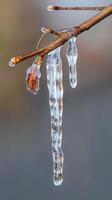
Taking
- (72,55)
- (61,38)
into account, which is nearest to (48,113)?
(72,55)

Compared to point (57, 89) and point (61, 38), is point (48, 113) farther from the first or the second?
point (61, 38)

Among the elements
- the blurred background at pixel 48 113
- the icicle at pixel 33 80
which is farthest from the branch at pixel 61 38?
the blurred background at pixel 48 113

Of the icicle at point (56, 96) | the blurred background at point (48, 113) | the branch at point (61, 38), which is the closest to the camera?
the branch at point (61, 38)

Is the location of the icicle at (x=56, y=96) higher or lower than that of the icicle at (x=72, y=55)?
lower

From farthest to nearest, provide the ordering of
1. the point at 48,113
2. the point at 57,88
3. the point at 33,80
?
the point at 48,113 → the point at 57,88 → the point at 33,80

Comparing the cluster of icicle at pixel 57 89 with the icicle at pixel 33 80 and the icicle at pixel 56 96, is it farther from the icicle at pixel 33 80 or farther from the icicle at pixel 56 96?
the icicle at pixel 33 80

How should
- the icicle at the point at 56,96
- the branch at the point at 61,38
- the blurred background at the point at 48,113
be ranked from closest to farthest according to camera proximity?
the branch at the point at 61,38
the icicle at the point at 56,96
the blurred background at the point at 48,113

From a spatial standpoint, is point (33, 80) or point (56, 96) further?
point (56, 96)

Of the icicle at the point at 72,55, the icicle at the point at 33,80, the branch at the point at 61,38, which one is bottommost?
the icicle at the point at 33,80
